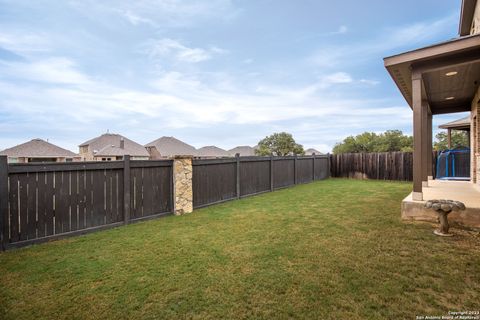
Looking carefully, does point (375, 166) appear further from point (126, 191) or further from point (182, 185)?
point (126, 191)

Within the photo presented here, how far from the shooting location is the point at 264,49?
15180 mm

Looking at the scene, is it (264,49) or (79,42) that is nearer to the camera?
(79,42)

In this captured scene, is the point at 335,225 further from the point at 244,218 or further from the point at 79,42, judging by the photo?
the point at 79,42

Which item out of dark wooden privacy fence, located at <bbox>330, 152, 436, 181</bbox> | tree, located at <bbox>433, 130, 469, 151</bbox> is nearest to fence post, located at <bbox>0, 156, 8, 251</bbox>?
dark wooden privacy fence, located at <bbox>330, 152, 436, 181</bbox>

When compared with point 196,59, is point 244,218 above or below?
below

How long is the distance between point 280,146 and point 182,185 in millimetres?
32225

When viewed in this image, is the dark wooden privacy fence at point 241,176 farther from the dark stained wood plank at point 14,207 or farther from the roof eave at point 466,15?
the roof eave at point 466,15

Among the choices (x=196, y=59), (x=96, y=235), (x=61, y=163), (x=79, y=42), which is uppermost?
(x=196, y=59)

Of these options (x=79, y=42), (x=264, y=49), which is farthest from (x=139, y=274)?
(x=264, y=49)

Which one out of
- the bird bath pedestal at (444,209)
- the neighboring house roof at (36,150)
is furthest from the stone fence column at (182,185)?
the neighboring house roof at (36,150)

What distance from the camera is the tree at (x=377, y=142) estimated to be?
45381 millimetres

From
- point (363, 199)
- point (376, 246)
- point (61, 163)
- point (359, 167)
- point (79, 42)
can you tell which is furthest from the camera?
point (359, 167)

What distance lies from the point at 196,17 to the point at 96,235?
34.8ft

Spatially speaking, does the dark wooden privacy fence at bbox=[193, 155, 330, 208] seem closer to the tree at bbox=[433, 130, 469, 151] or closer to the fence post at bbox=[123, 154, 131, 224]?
the fence post at bbox=[123, 154, 131, 224]
